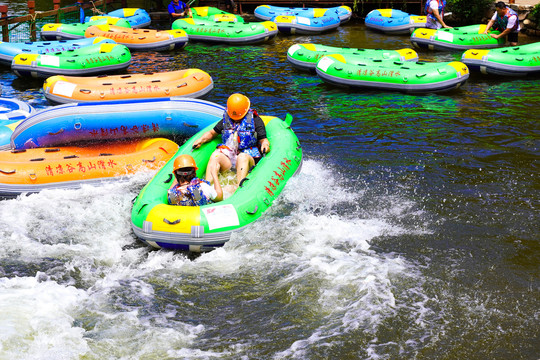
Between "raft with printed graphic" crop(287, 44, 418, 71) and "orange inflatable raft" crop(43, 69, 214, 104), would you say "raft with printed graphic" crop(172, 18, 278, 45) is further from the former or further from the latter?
"orange inflatable raft" crop(43, 69, 214, 104)

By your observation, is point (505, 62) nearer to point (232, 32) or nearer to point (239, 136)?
point (232, 32)

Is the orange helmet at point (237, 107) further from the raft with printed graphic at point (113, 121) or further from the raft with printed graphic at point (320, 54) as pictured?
the raft with printed graphic at point (320, 54)

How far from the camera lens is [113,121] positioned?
842cm

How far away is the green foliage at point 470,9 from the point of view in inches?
670

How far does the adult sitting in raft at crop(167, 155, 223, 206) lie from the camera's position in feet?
21.2

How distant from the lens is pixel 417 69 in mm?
11688

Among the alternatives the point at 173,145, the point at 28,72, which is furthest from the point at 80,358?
the point at 28,72

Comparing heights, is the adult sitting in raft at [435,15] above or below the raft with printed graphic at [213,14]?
above

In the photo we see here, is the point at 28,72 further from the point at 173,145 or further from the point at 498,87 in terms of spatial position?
the point at 498,87

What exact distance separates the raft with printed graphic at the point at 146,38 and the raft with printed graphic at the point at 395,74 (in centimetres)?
475

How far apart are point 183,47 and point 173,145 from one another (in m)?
8.19

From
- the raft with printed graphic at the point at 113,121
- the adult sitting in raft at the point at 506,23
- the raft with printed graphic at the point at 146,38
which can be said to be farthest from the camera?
the raft with printed graphic at the point at 146,38

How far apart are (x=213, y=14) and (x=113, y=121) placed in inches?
459

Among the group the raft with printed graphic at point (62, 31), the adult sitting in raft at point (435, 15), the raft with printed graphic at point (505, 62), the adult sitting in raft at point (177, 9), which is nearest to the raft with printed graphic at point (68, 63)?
the raft with printed graphic at point (62, 31)
